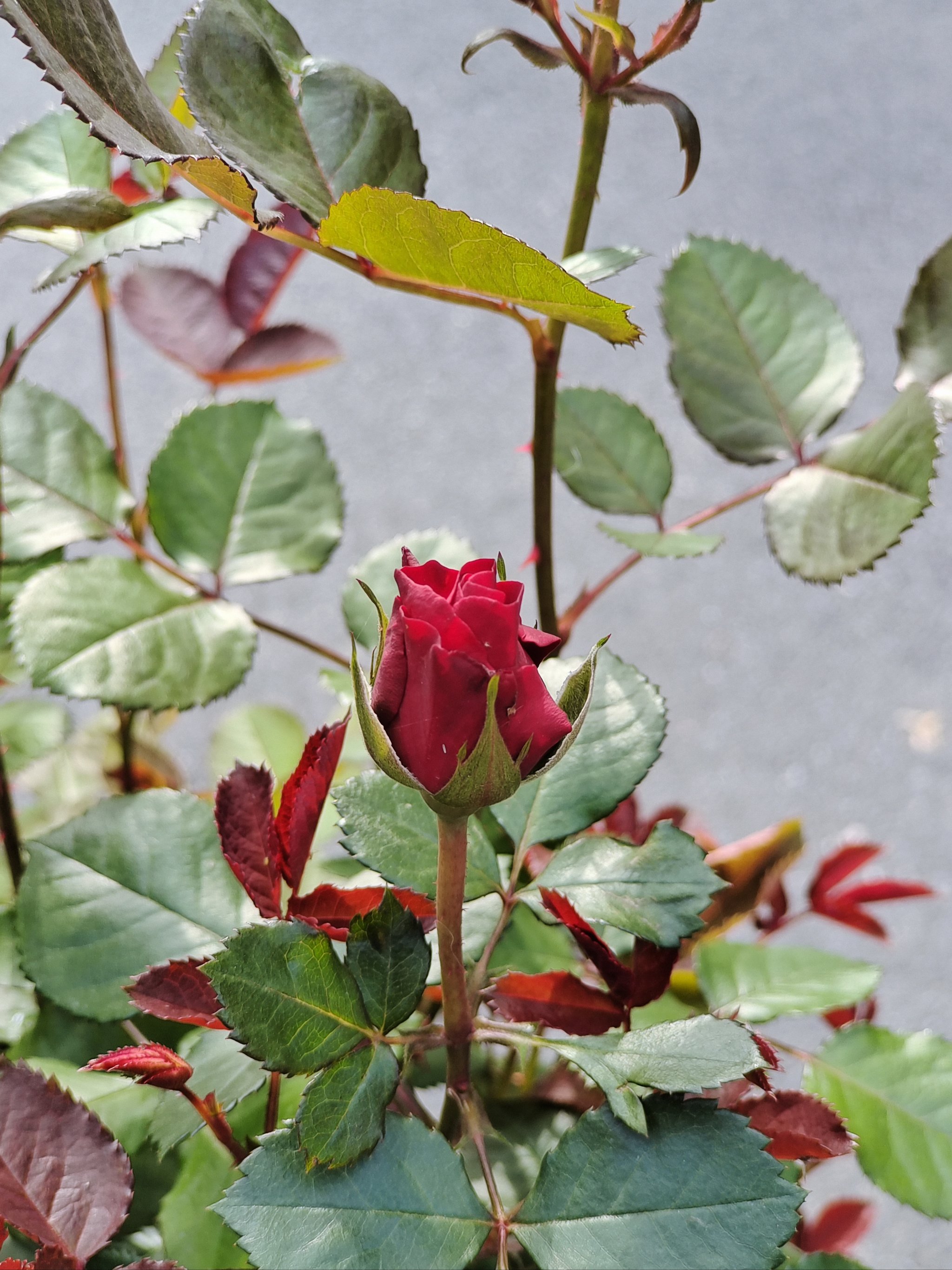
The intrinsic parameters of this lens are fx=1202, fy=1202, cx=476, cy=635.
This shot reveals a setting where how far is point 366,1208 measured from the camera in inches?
9.0

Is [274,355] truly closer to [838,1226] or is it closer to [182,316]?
[182,316]

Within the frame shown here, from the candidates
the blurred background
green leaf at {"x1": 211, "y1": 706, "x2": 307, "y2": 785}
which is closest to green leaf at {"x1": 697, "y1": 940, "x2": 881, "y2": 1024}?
green leaf at {"x1": 211, "y1": 706, "x2": 307, "y2": 785}

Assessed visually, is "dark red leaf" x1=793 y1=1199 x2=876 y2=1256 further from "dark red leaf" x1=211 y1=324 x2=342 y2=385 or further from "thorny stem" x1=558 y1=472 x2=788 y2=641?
"dark red leaf" x1=211 y1=324 x2=342 y2=385

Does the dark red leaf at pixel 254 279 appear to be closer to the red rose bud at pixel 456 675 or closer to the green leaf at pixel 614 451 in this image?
the green leaf at pixel 614 451

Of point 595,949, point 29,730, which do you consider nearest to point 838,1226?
point 595,949

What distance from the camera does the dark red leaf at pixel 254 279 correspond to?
476 mm

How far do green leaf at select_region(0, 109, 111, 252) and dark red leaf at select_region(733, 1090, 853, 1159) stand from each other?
0.31m

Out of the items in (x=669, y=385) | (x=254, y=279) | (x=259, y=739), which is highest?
(x=254, y=279)

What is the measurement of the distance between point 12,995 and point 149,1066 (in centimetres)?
12

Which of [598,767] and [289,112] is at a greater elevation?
[289,112]

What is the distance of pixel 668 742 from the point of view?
1.19 meters

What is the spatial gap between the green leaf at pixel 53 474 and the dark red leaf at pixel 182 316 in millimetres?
76

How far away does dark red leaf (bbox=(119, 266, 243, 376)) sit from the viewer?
0.48 metres

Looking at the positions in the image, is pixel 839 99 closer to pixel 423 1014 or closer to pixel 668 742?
pixel 668 742
